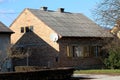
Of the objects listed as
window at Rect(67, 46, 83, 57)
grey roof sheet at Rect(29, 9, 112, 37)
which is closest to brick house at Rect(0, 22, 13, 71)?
grey roof sheet at Rect(29, 9, 112, 37)

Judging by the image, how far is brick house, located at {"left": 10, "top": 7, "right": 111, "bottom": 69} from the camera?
49.5m

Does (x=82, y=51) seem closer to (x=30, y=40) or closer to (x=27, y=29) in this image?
(x=30, y=40)

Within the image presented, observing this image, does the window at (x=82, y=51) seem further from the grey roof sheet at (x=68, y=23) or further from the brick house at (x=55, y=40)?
the grey roof sheet at (x=68, y=23)

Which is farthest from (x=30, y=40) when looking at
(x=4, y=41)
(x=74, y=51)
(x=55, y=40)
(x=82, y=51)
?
(x=4, y=41)

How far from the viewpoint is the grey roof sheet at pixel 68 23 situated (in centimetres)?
5072

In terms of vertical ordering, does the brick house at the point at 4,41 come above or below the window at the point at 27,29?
below

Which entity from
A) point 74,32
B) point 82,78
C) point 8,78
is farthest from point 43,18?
point 8,78

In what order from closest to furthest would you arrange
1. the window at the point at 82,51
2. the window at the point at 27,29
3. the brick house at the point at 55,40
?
the brick house at the point at 55,40, the window at the point at 82,51, the window at the point at 27,29

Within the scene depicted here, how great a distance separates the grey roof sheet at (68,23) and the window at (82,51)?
1.53m

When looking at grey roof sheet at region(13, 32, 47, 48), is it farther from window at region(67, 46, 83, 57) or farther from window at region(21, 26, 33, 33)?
window at region(67, 46, 83, 57)

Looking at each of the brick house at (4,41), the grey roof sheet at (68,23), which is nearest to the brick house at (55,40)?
the grey roof sheet at (68,23)

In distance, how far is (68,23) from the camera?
53656mm

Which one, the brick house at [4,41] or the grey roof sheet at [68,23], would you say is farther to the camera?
the grey roof sheet at [68,23]

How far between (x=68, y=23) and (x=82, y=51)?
4.26 meters
